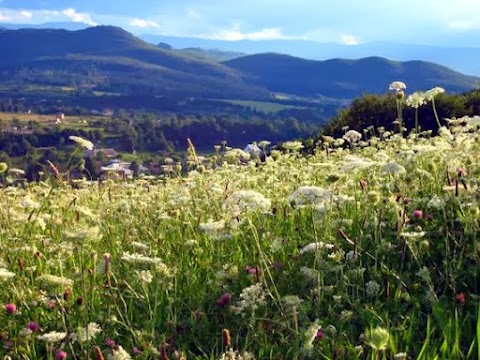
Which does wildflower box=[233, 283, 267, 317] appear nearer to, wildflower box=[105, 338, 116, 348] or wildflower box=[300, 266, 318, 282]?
wildflower box=[300, 266, 318, 282]

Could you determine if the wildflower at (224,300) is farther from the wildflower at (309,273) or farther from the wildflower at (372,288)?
the wildflower at (372,288)

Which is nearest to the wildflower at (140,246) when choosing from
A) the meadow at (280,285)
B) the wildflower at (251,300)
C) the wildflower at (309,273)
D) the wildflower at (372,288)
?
the meadow at (280,285)

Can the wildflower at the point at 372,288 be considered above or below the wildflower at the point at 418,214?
below

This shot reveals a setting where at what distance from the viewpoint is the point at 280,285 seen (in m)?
3.96

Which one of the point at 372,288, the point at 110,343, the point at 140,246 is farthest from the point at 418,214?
the point at 110,343

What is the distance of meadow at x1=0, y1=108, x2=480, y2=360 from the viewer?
10.4 ft

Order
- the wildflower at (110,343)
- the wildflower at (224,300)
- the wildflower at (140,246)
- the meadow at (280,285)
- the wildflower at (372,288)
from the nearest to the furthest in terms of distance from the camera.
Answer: the meadow at (280,285) < the wildflower at (110,343) < the wildflower at (372,288) < the wildflower at (224,300) < the wildflower at (140,246)

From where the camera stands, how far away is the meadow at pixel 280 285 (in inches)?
124

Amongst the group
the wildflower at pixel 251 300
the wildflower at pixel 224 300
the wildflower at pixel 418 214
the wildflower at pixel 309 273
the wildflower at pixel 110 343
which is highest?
the wildflower at pixel 418 214

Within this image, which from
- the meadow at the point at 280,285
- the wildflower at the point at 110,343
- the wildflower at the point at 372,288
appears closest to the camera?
the meadow at the point at 280,285

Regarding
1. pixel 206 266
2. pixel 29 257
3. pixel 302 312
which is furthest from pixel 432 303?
pixel 29 257

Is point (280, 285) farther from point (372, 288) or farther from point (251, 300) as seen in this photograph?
point (372, 288)

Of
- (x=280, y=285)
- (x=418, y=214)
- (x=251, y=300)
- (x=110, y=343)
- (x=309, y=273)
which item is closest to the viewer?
(x=110, y=343)

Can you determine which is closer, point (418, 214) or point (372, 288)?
point (372, 288)
